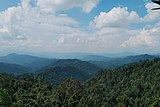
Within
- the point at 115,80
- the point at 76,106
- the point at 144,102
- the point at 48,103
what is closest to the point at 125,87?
the point at 115,80

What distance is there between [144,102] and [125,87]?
1566 inches

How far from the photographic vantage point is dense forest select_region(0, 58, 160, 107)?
81312 mm

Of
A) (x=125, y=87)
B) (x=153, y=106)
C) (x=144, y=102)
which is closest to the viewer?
(x=153, y=106)

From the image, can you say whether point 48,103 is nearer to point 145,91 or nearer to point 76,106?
point 76,106

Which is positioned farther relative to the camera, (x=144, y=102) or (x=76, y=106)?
(x=144, y=102)

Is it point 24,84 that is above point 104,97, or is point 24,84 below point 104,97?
above

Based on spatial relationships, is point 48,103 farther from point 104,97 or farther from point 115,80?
point 115,80

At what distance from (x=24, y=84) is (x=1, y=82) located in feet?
32.5

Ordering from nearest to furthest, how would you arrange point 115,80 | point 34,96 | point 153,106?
point 34,96 < point 153,106 < point 115,80

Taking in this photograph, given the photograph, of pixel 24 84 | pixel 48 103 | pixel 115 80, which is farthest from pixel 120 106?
pixel 115 80

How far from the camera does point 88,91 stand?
156750mm

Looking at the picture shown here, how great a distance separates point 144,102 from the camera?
13662cm

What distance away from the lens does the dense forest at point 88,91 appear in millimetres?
81312

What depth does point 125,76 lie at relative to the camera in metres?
195
